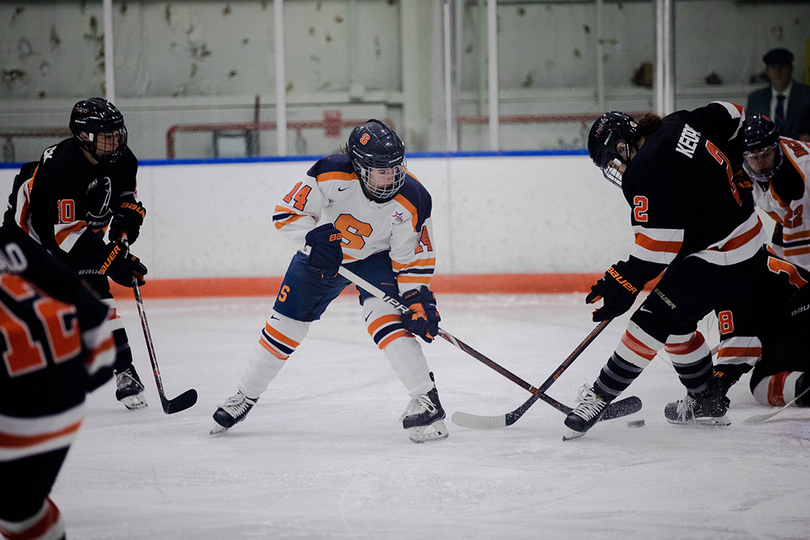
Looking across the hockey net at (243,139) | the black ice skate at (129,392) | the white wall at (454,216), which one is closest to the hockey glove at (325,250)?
the black ice skate at (129,392)

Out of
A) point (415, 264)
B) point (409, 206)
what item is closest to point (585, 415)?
point (415, 264)

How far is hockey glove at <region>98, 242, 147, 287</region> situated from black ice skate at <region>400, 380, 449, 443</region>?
3.58 ft

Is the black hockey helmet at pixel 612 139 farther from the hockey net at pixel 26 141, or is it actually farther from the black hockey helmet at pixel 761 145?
the hockey net at pixel 26 141

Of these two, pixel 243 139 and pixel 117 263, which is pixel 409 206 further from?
pixel 243 139

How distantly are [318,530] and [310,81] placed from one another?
5.48m

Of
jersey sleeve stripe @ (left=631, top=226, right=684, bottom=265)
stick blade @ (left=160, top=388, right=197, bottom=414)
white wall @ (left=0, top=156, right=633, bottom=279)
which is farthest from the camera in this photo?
white wall @ (left=0, top=156, right=633, bottom=279)

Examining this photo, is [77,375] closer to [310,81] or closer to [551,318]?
[551,318]

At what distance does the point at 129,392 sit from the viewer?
109 inches

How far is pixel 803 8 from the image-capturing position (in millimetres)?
6250

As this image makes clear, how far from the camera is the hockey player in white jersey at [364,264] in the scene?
227 centimetres

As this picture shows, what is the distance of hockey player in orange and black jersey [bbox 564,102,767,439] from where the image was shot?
2131mm

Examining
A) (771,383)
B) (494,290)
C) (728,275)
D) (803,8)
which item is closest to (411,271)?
(728,275)

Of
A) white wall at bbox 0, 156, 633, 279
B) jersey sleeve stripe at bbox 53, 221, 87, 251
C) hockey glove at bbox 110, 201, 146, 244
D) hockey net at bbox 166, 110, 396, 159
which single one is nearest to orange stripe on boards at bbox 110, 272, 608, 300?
white wall at bbox 0, 156, 633, 279

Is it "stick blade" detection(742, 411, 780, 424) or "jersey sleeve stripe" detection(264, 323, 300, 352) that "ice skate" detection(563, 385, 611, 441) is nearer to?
"stick blade" detection(742, 411, 780, 424)
